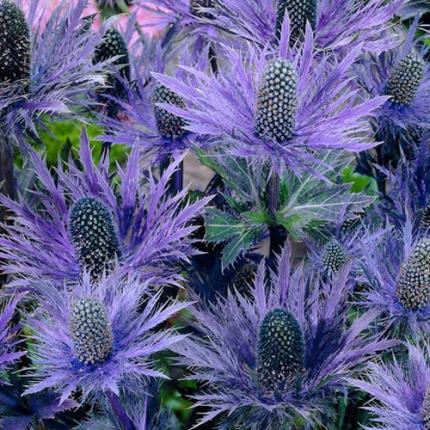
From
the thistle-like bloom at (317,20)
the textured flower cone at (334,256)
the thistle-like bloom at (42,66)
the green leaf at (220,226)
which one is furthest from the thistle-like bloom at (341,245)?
the thistle-like bloom at (42,66)

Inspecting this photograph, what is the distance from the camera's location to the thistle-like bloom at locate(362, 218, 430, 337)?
902 mm

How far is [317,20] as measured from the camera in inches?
41.6

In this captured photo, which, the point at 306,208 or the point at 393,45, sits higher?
the point at 393,45

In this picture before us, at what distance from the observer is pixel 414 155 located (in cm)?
116

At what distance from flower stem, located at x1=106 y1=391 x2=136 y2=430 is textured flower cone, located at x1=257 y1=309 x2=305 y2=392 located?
0.51 ft

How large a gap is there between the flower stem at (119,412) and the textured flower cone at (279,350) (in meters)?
0.16

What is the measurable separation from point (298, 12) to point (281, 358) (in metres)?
0.44

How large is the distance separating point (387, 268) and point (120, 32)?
0.53m

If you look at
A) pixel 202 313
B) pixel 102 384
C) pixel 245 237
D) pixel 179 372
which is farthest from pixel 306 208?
pixel 179 372

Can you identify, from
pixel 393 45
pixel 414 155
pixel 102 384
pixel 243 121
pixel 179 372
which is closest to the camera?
pixel 102 384

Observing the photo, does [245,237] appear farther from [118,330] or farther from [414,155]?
[414,155]

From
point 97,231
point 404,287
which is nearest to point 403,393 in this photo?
point 404,287

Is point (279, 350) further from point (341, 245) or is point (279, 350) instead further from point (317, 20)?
point (317, 20)

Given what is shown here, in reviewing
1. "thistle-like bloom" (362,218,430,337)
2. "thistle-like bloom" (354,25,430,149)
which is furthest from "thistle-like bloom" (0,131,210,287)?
"thistle-like bloom" (354,25,430,149)
